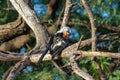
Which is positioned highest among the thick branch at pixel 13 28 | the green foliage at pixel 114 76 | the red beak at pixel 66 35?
the red beak at pixel 66 35

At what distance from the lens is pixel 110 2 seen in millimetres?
3211

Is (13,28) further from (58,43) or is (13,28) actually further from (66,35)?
(58,43)

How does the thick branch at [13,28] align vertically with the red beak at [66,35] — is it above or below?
below

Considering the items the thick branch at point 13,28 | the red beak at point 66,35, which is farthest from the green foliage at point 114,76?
the thick branch at point 13,28

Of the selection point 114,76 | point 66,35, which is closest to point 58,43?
point 66,35

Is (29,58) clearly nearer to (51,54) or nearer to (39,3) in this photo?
(51,54)

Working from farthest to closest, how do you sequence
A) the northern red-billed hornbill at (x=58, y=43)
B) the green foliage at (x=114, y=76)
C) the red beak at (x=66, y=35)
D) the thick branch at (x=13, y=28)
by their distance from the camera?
1. the thick branch at (x=13, y=28)
2. the green foliage at (x=114, y=76)
3. the red beak at (x=66, y=35)
4. the northern red-billed hornbill at (x=58, y=43)

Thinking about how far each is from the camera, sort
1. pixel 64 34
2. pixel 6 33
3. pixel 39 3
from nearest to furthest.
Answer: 1. pixel 64 34
2. pixel 6 33
3. pixel 39 3

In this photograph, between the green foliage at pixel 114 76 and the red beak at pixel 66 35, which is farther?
the green foliage at pixel 114 76

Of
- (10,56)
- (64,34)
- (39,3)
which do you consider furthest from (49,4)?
(10,56)

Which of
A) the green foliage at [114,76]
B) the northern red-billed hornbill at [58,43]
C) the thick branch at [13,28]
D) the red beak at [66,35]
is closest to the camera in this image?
the northern red-billed hornbill at [58,43]

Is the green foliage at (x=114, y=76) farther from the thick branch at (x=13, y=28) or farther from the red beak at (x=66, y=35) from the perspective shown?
the thick branch at (x=13, y=28)

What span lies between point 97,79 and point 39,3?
4.90 feet

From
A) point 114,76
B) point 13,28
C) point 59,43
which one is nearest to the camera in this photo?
point 59,43
